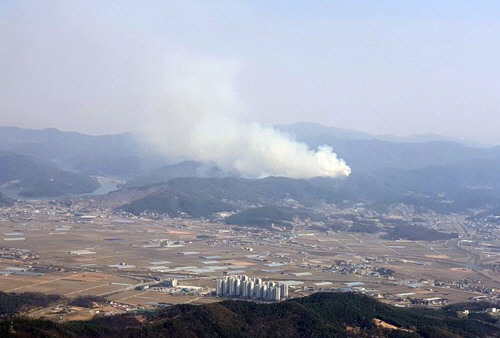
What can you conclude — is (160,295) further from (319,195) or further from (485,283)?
(319,195)

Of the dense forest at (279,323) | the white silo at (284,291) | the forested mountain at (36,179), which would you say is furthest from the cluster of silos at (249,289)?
the forested mountain at (36,179)

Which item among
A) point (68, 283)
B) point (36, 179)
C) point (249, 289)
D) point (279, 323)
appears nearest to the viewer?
point (279, 323)

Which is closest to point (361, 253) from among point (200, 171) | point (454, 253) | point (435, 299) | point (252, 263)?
point (454, 253)

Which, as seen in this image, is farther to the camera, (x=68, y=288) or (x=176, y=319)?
(x=68, y=288)

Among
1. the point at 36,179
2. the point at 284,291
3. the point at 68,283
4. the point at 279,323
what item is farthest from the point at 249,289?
the point at 36,179

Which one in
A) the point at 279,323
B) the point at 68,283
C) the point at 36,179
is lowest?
the point at 279,323

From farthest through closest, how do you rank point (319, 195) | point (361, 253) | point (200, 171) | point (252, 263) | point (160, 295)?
point (200, 171), point (319, 195), point (361, 253), point (252, 263), point (160, 295)

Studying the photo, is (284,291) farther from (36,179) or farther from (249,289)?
(36,179)

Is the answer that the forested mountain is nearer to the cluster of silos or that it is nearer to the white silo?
the cluster of silos

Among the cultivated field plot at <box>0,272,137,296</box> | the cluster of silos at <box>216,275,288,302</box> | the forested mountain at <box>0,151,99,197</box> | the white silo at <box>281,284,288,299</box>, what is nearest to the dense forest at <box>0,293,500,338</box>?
the cluster of silos at <box>216,275,288,302</box>
